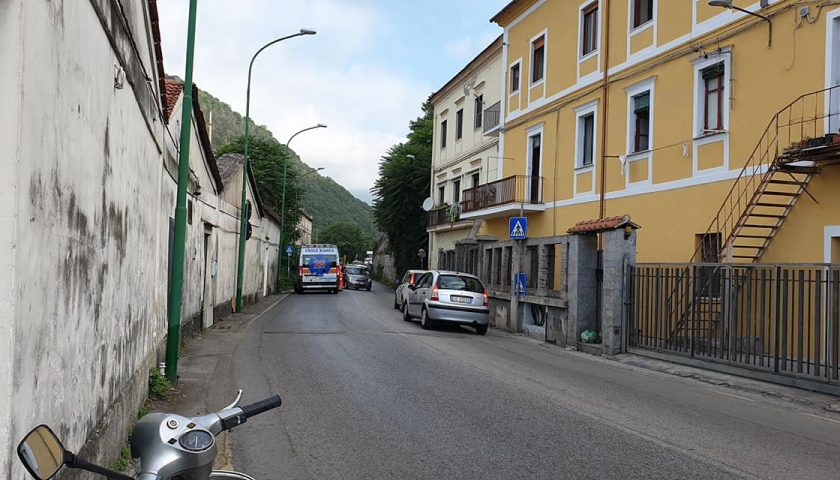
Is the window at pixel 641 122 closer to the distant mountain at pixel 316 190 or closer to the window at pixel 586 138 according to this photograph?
the window at pixel 586 138

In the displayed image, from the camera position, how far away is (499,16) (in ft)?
91.2

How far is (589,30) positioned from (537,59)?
3.78 meters

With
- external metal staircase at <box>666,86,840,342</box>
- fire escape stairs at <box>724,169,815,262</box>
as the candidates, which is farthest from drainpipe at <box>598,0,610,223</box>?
fire escape stairs at <box>724,169,815,262</box>

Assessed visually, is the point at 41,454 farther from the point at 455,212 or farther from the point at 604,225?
the point at 455,212

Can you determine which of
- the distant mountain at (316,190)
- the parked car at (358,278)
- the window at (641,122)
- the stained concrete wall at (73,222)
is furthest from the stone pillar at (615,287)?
the distant mountain at (316,190)

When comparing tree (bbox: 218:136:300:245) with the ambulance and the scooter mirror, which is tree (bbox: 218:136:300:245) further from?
the scooter mirror

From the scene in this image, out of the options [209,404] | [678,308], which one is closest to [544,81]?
[678,308]

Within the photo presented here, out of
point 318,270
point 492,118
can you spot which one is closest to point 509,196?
point 492,118

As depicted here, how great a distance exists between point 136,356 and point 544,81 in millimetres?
20465

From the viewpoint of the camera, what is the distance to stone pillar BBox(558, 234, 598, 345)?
15922 millimetres

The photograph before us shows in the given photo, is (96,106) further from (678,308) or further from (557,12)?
(557,12)

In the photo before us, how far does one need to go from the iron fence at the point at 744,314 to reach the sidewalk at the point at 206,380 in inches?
329

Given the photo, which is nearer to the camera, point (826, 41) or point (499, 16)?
point (826, 41)

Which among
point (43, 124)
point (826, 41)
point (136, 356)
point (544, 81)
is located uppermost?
point (544, 81)
